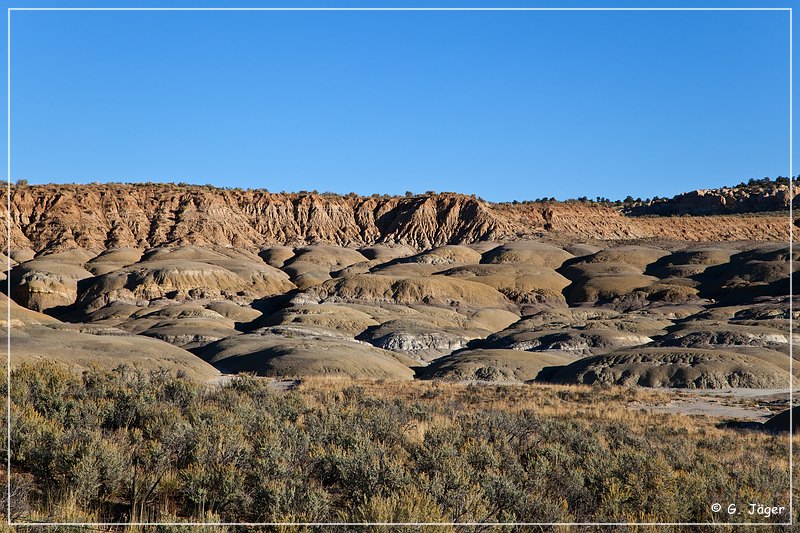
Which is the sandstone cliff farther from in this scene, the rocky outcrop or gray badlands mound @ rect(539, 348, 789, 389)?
gray badlands mound @ rect(539, 348, 789, 389)

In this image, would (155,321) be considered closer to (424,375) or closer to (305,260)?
(424,375)

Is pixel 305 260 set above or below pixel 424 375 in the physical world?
above

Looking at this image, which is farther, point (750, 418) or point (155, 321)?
point (155, 321)

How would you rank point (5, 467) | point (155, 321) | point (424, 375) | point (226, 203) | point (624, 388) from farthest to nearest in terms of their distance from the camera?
point (226, 203)
point (155, 321)
point (424, 375)
point (624, 388)
point (5, 467)

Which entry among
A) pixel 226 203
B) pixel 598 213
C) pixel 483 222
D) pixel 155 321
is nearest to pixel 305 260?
pixel 226 203

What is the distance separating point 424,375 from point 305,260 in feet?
174

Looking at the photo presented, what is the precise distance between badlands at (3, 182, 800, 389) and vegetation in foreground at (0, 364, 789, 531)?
15.8 meters

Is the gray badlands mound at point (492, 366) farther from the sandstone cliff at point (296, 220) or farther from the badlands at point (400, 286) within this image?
the sandstone cliff at point (296, 220)

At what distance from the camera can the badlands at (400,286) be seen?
35750 mm

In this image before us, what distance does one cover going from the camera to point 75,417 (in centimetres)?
1247

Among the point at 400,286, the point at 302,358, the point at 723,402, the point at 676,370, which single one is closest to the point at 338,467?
the point at 723,402

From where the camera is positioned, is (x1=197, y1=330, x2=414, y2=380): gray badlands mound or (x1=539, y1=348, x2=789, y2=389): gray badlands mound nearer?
(x1=539, y1=348, x2=789, y2=389): gray badlands mound

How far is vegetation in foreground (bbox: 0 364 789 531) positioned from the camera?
8.96 m

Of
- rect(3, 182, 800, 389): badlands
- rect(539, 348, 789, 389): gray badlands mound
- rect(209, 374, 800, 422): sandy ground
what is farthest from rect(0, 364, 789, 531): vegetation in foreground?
rect(539, 348, 789, 389): gray badlands mound
